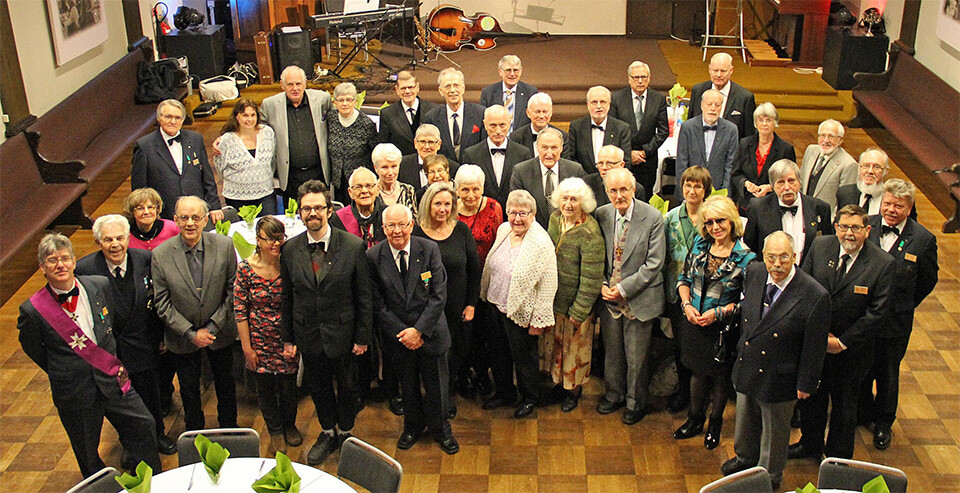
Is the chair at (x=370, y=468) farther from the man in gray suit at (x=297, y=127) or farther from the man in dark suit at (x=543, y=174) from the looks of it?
the man in gray suit at (x=297, y=127)

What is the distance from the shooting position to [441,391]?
4996 millimetres

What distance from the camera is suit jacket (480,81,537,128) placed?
686cm

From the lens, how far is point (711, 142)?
6.32 m

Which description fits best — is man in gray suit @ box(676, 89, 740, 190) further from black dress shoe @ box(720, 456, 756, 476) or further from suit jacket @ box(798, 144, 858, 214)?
black dress shoe @ box(720, 456, 756, 476)

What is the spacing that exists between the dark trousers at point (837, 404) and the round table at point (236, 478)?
2.40 meters

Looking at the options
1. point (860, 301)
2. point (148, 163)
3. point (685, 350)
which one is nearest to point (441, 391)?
point (685, 350)

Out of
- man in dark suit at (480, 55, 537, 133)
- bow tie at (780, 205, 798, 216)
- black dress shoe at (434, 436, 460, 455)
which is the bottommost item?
black dress shoe at (434, 436, 460, 455)

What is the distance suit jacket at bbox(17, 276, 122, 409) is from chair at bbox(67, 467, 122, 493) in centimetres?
62

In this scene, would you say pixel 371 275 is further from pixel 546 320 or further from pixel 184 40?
pixel 184 40

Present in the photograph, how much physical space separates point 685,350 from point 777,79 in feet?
23.3

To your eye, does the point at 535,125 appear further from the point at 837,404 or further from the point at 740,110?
the point at 837,404

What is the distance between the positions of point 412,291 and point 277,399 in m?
1.07

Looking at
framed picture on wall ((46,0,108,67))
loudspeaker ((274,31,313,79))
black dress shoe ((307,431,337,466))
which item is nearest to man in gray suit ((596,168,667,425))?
black dress shoe ((307,431,337,466))

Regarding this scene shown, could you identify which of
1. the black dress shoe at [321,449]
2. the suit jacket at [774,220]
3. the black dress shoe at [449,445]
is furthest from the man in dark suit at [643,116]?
the black dress shoe at [321,449]
